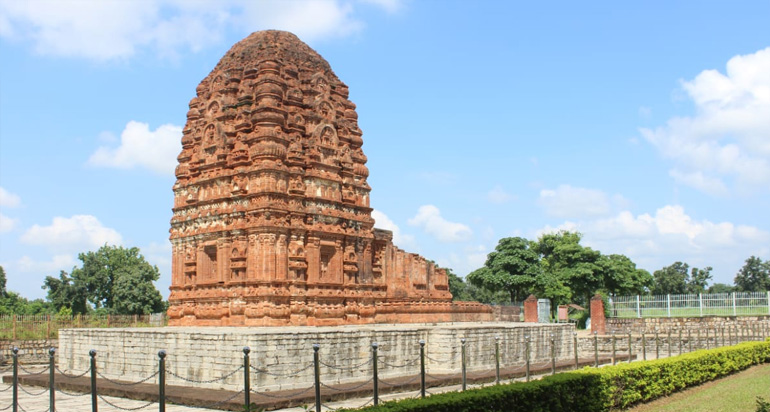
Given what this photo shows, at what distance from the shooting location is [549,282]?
148 feet

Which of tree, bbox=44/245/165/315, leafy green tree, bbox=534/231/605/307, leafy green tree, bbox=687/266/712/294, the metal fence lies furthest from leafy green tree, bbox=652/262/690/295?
tree, bbox=44/245/165/315

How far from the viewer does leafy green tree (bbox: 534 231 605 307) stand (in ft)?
147

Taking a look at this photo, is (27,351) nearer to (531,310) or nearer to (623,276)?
(531,310)

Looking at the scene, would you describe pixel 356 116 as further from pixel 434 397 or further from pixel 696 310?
pixel 696 310

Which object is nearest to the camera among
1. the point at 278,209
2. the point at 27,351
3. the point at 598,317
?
the point at 278,209

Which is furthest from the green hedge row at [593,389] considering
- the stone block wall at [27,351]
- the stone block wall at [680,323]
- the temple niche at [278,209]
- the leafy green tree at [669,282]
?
the leafy green tree at [669,282]

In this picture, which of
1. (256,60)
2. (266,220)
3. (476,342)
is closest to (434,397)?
(476,342)

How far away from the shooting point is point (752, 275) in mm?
75812

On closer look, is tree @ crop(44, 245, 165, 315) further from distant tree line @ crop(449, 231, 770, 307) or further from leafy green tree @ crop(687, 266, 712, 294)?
leafy green tree @ crop(687, 266, 712, 294)

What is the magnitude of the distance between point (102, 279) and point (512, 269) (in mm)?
29233

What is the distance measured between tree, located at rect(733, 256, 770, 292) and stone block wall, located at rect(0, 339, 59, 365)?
2763 inches

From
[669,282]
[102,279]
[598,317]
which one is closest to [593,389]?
[598,317]

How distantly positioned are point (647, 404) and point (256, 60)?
14886mm

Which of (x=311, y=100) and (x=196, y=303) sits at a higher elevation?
(x=311, y=100)
